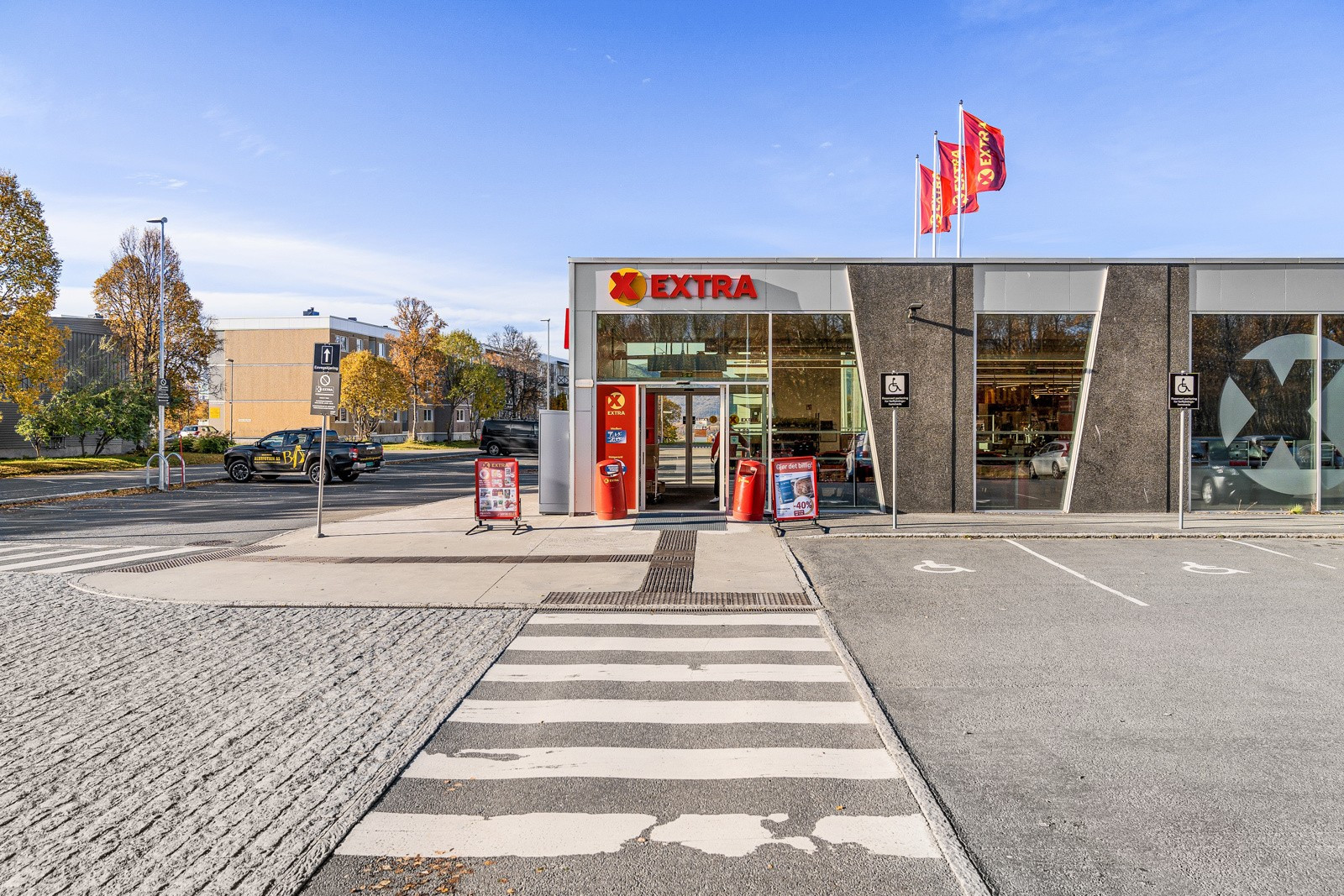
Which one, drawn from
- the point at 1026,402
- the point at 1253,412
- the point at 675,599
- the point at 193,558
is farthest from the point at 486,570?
the point at 1253,412

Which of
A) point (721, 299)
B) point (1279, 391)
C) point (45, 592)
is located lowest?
point (45, 592)

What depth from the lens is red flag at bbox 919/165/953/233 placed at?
880 inches

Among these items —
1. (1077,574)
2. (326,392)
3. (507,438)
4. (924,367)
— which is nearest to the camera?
(1077,574)

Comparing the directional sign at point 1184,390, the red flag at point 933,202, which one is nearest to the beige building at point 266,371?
the red flag at point 933,202

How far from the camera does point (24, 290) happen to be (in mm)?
29516

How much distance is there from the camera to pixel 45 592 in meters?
9.70

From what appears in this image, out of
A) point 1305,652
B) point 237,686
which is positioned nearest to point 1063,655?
point 1305,652

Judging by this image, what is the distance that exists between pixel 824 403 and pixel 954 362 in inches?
107

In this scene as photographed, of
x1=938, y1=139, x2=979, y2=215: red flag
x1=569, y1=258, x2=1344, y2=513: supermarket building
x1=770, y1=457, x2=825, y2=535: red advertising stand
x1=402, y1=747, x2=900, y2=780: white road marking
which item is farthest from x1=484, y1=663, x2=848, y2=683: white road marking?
x1=938, y1=139, x2=979, y2=215: red flag

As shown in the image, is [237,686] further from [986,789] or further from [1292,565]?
[1292,565]

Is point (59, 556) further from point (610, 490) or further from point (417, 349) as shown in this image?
Answer: point (417, 349)

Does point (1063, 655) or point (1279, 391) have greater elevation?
point (1279, 391)

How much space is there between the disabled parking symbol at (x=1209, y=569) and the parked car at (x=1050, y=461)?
5747 mm

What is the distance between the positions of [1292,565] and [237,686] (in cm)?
1266
